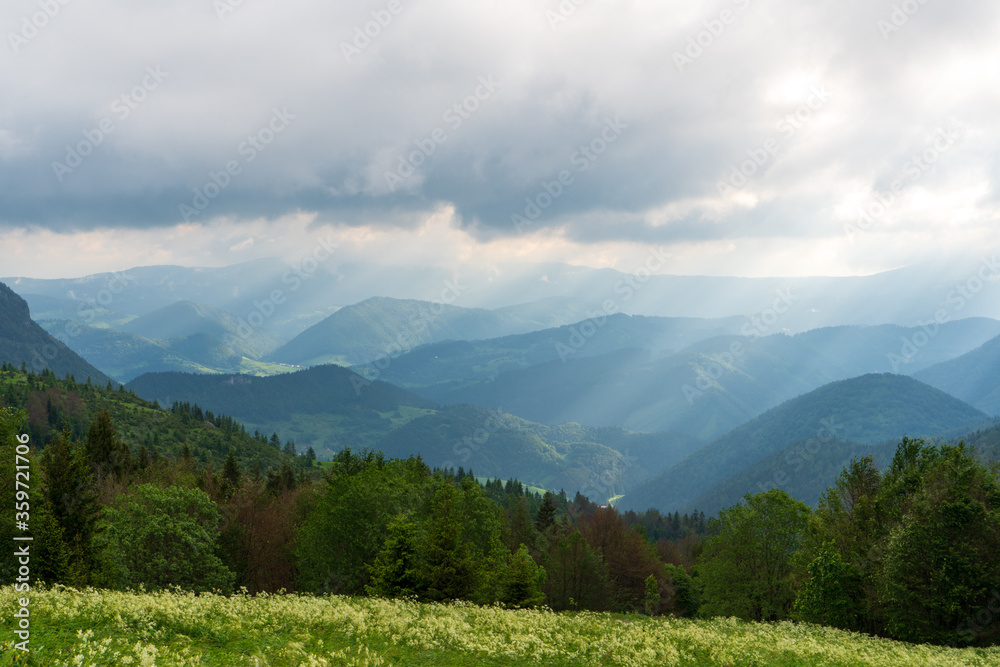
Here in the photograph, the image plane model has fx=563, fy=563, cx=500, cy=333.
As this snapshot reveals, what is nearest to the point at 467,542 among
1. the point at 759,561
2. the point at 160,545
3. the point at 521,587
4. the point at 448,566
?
the point at 521,587

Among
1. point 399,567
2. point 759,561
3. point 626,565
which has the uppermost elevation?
point 399,567

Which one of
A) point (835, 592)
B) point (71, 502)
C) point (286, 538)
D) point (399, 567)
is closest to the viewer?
point (71, 502)

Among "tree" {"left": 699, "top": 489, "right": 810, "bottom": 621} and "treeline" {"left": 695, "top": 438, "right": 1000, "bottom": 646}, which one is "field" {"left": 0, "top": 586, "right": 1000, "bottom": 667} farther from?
"tree" {"left": 699, "top": 489, "right": 810, "bottom": 621}

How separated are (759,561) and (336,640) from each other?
5139cm

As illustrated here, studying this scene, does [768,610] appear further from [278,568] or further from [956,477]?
[278,568]

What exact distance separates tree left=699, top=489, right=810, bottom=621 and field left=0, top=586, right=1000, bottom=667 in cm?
3434

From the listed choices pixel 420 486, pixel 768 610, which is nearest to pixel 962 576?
pixel 768 610

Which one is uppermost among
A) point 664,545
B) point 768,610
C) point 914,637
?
point 914,637

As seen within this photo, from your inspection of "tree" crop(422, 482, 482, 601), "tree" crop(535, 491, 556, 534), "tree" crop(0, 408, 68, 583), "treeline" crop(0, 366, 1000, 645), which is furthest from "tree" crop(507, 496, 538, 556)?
"tree" crop(0, 408, 68, 583)

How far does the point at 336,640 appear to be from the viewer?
19.2 metres

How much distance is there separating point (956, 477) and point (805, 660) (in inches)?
961

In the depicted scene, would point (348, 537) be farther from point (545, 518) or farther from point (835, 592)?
point (545, 518)

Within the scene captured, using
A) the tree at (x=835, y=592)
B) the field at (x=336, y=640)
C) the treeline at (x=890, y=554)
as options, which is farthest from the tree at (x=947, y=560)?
the field at (x=336, y=640)

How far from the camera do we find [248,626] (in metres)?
19.5
